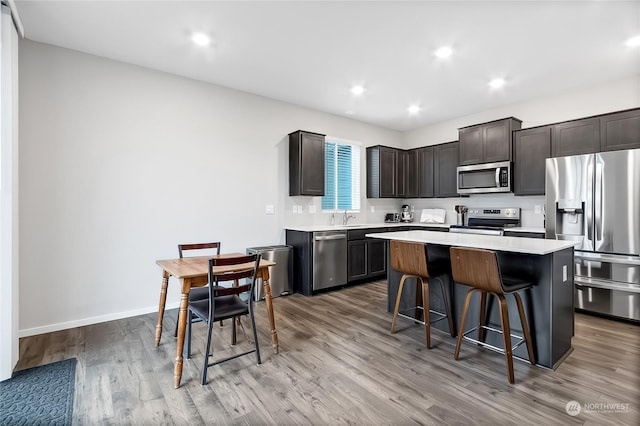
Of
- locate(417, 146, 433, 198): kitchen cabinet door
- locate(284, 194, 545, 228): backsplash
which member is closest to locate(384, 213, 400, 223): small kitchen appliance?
locate(284, 194, 545, 228): backsplash

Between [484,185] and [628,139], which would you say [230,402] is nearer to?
[484,185]

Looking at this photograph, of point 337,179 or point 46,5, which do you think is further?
point 337,179

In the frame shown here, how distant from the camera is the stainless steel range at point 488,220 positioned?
15.4ft

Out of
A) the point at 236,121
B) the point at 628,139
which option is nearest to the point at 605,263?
the point at 628,139

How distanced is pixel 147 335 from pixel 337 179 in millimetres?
3733

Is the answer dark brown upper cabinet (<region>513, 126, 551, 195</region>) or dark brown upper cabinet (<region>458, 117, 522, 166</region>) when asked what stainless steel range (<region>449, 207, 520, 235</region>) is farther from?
dark brown upper cabinet (<region>458, 117, 522, 166</region>)

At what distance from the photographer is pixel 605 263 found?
136 inches

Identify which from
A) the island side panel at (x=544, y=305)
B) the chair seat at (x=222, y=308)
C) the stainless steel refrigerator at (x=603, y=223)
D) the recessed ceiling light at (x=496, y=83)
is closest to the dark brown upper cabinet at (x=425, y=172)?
the recessed ceiling light at (x=496, y=83)

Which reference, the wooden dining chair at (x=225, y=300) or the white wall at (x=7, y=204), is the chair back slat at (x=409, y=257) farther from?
the white wall at (x=7, y=204)

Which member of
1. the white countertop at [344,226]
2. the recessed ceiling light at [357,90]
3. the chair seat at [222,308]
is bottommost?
the chair seat at [222,308]

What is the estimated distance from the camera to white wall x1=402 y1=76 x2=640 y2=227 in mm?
3961

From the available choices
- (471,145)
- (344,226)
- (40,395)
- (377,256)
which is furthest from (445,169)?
(40,395)

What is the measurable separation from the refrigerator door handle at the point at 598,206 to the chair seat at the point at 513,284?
1859 mm

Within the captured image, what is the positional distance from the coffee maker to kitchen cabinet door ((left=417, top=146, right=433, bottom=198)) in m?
0.48
